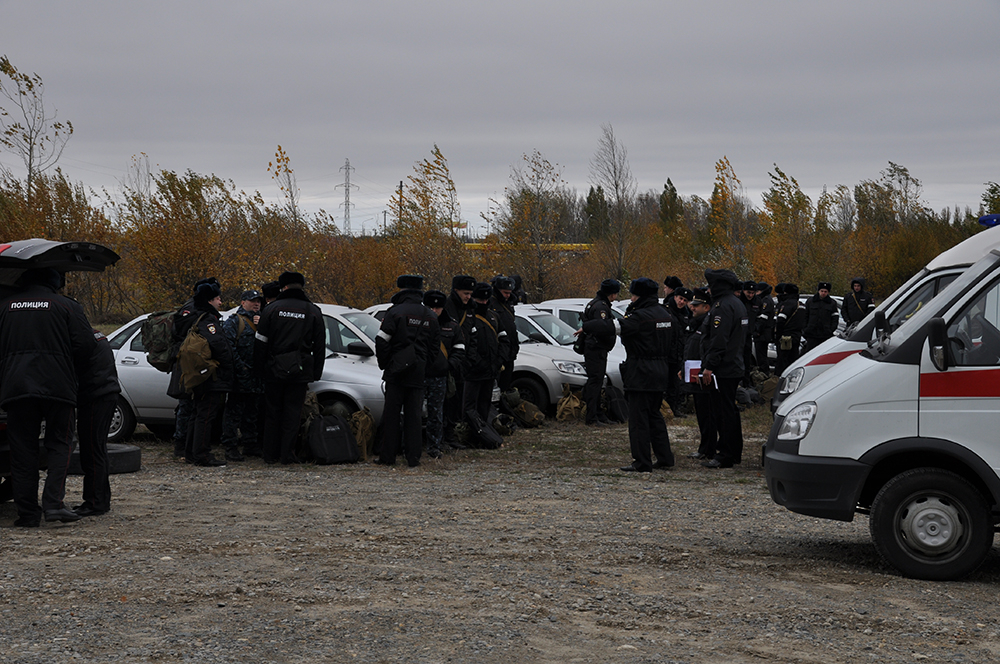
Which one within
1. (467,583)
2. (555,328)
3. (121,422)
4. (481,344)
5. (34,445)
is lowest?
(467,583)

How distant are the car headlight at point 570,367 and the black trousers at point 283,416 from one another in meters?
4.90

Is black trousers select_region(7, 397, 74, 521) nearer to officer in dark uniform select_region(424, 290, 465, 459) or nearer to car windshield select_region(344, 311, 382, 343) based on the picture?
officer in dark uniform select_region(424, 290, 465, 459)

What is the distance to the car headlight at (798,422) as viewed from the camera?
6.23 m

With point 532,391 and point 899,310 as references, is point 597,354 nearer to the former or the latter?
point 532,391

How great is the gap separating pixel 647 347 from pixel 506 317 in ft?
9.70

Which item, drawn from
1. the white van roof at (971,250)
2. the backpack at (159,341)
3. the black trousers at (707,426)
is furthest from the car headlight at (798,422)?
the backpack at (159,341)

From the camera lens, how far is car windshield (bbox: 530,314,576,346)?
15469 millimetres

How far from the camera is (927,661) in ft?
14.8

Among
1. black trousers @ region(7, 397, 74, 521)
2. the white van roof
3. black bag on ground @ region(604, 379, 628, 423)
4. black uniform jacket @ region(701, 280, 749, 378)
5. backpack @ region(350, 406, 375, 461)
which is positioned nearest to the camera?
black trousers @ region(7, 397, 74, 521)

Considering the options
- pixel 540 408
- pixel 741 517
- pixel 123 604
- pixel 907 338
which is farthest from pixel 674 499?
pixel 540 408

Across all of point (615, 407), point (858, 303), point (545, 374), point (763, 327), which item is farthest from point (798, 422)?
point (858, 303)

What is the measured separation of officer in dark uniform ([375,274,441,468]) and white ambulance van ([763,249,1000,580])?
4927mm

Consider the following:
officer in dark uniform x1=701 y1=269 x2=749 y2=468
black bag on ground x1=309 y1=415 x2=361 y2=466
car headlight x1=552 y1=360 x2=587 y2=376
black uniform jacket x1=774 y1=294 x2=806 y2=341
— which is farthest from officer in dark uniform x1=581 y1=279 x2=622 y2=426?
black uniform jacket x1=774 y1=294 x2=806 y2=341

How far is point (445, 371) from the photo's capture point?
10.9m
